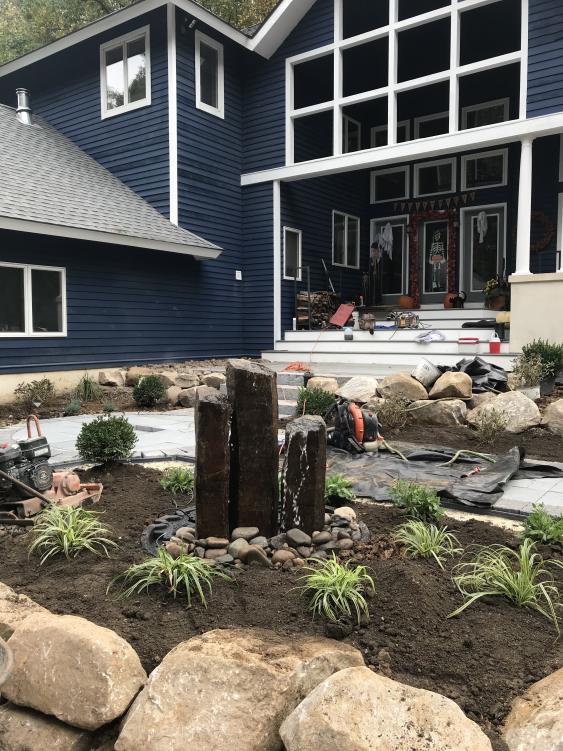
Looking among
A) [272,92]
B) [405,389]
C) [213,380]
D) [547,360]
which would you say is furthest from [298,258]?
[405,389]

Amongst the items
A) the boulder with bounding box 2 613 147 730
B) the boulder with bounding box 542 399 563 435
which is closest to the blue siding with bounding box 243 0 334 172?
the boulder with bounding box 542 399 563 435

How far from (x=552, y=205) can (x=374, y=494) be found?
11.4 m

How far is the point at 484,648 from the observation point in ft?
7.34

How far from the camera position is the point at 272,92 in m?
13.3

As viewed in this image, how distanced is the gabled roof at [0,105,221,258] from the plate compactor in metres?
6.27

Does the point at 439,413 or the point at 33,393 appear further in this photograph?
the point at 33,393

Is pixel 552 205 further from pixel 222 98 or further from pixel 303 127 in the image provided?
pixel 222 98

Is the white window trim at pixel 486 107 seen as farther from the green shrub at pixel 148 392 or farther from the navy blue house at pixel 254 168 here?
the green shrub at pixel 148 392

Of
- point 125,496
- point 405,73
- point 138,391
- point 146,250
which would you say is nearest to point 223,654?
point 125,496

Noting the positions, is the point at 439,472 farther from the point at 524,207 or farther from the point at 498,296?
the point at 498,296

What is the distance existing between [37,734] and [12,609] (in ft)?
1.97

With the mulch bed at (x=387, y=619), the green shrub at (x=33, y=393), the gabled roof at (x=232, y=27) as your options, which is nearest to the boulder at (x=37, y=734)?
the mulch bed at (x=387, y=619)

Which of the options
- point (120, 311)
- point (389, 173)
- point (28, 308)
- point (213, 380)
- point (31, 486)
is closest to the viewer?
point (31, 486)

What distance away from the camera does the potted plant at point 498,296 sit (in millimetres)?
12328
